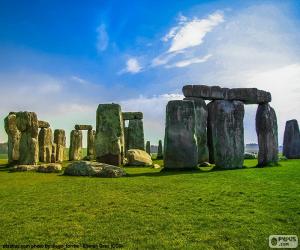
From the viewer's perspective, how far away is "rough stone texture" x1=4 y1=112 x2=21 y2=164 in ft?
65.4

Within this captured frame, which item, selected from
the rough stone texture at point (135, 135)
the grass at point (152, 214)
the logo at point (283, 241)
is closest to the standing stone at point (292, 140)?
the rough stone texture at point (135, 135)

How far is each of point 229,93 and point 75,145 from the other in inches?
584

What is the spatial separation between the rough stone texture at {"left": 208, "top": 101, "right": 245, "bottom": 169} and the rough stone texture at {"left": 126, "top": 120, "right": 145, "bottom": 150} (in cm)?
1239

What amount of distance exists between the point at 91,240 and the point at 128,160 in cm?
1373

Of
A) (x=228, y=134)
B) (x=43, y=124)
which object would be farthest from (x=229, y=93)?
(x=43, y=124)

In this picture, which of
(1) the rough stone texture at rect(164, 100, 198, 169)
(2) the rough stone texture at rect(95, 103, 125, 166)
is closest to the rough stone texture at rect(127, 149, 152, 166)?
(2) the rough stone texture at rect(95, 103, 125, 166)

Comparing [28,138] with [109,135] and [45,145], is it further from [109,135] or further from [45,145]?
[45,145]

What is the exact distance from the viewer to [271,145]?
706 inches

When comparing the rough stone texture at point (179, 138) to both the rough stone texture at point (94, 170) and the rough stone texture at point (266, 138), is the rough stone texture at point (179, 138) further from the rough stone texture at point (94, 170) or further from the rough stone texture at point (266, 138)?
the rough stone texture at point (266, 138)

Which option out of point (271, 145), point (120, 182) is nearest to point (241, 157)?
point (271, 145)

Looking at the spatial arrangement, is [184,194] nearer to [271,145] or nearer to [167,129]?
[167,129]

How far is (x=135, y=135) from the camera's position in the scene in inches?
1129

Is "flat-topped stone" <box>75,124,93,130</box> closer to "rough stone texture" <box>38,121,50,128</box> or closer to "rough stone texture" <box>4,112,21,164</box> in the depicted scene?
"rough stone texture" <box>38,121,50,128</box>

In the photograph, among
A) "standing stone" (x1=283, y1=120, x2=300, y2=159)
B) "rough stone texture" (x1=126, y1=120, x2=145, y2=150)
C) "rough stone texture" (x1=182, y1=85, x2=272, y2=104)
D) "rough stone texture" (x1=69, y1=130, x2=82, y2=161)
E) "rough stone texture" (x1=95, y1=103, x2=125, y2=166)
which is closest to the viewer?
"rough stone texture" (x1=95, y1=103, x2=125, y2=166)
